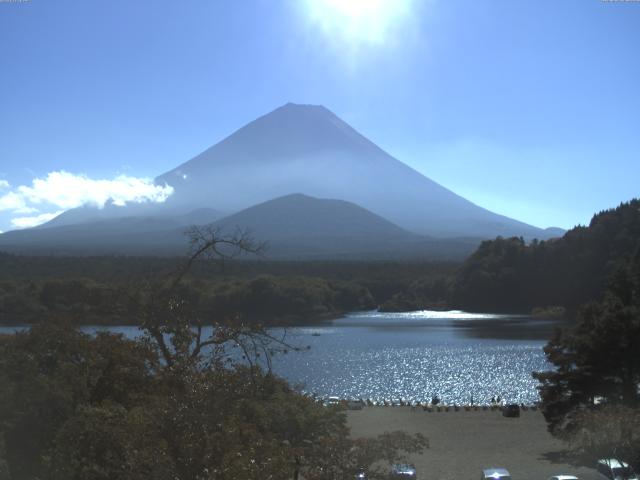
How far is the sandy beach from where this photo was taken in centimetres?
1145

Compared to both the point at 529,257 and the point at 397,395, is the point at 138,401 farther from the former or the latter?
the point at 529,257

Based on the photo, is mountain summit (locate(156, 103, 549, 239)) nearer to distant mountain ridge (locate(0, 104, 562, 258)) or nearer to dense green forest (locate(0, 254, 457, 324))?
distant mountain ridge (locate(0, 104, 562, 258))

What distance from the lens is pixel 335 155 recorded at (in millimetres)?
158250

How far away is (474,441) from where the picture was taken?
14.3m

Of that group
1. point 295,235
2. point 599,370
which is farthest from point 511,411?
point 295,235

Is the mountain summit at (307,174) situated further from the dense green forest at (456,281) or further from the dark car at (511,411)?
the dark car at (511,411)

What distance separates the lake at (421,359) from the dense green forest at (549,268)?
4159 millimetres

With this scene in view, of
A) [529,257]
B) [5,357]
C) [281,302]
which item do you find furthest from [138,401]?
[529,257]

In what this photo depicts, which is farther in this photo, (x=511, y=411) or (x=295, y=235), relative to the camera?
(x=295, y=235)

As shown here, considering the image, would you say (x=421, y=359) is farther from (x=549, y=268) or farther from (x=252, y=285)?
(x=549, y=268)

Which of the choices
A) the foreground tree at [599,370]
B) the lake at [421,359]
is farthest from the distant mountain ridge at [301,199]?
the foreground tree at [599,370]

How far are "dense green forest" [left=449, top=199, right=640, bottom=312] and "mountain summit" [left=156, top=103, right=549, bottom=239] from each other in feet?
298

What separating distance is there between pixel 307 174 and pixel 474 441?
5696 inches

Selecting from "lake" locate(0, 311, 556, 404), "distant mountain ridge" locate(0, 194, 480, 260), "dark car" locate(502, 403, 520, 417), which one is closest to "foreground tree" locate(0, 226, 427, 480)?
"lake" locate(0, 311, 556, 404)
